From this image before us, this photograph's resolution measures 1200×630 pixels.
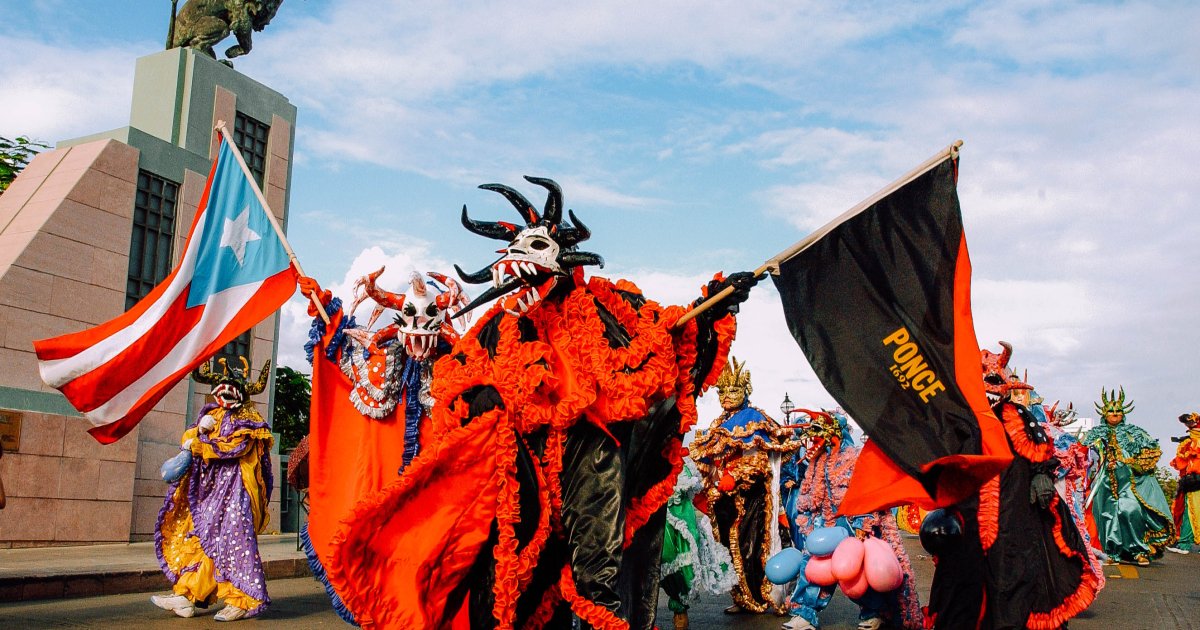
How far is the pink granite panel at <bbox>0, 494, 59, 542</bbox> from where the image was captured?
41.2ft

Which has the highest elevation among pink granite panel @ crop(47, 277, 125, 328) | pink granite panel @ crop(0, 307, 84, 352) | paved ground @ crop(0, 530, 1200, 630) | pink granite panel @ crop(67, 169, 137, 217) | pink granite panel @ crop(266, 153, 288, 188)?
pink granite panel @ crop(266, 153, 288, 188)

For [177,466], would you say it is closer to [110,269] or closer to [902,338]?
[110,269]

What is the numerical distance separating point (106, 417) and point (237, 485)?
80.3 inches

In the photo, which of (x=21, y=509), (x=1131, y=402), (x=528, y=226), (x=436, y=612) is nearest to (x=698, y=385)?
(x=528, y=226)

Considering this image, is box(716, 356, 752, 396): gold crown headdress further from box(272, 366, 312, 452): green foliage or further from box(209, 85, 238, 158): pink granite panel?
box(272, 366, 312, 452): green foliage

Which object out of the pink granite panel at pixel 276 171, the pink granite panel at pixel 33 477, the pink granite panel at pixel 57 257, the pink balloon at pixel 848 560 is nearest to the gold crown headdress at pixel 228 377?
the pink granite panel at pixel 33 477

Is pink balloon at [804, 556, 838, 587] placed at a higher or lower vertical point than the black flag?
lower

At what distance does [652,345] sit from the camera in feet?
18.5

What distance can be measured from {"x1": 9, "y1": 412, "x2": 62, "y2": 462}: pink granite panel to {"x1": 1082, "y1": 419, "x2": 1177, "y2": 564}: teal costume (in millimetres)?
15489

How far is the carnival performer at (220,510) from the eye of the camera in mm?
8945

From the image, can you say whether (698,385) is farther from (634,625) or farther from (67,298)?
(67,298)

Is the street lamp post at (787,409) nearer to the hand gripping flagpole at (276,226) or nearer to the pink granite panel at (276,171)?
the hand gripping flagpole at (276,226)

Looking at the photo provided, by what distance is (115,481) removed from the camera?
13.9m

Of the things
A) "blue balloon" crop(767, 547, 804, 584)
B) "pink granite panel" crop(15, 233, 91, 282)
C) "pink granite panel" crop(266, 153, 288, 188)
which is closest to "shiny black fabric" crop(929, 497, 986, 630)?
"blue balloon" crop(767, 547, 804, 584)
